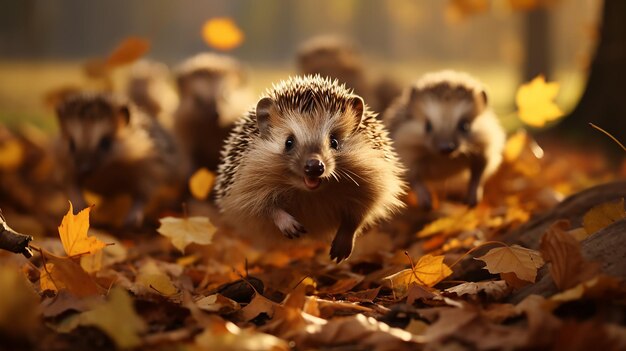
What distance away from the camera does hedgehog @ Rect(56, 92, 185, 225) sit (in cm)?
642

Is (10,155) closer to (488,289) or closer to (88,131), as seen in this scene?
(88,131)

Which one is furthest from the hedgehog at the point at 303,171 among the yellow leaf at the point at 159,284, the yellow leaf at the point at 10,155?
the yellow leaf at the point at 10,155

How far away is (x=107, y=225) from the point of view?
697 cm

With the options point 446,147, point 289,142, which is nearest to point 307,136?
point 289,142

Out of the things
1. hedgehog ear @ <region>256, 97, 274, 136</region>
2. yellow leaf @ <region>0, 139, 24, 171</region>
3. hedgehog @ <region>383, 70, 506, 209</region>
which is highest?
hedgehog ear @ <region>256, 97, 274, 136</region>

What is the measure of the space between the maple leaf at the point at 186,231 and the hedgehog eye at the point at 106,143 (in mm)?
2674

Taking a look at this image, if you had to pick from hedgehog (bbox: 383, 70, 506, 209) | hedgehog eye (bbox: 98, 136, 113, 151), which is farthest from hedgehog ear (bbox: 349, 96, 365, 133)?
hedgehog eye (bbox: 98, 136, 113, 151)

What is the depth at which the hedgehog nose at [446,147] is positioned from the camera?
5.25m

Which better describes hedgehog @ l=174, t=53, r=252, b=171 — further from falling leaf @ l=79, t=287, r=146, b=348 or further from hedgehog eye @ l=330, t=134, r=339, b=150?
falling leaf @ l=79, t=287, r=146, b=348

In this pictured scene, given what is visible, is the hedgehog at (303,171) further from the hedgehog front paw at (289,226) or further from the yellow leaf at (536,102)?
the yellow leaf at (536,102)

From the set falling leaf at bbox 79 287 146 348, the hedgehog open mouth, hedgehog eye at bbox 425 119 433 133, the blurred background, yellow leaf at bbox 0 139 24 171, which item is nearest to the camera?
falling leaf at bbox 79 287 146 348

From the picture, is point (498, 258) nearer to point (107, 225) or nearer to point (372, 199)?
point (372, 199)

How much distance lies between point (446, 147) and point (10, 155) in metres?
5.34

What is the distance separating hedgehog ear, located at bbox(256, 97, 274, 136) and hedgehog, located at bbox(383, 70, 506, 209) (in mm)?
1698
